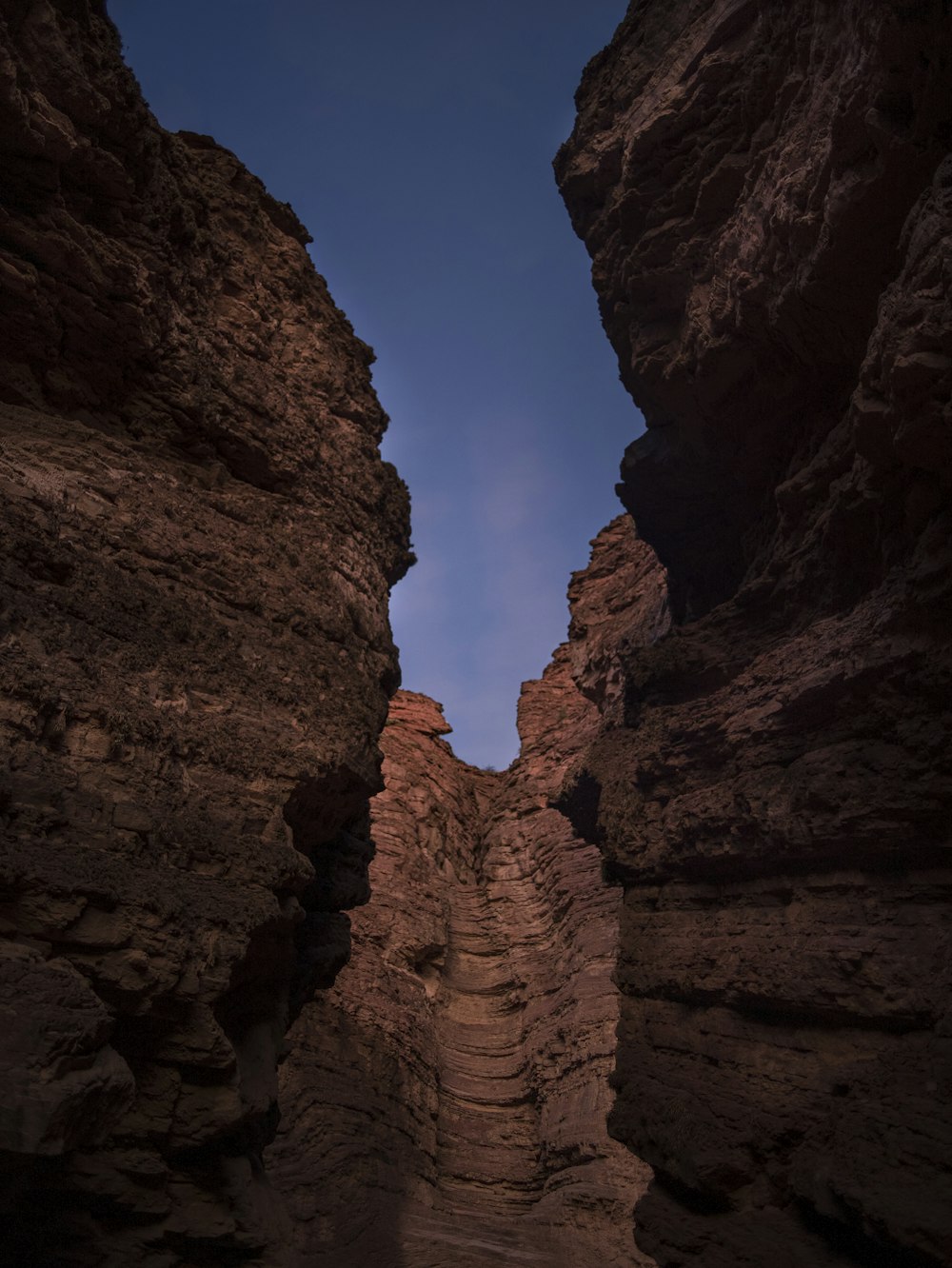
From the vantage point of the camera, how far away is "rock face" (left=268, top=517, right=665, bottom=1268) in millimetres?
14695

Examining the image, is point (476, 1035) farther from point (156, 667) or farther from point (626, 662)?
point (156, 667)

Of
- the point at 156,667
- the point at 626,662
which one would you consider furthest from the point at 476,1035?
the point at 156,667

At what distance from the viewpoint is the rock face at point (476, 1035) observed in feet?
48.2

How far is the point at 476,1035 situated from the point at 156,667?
18.7 m

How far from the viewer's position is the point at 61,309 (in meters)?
8.18

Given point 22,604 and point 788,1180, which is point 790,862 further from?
point 22,604

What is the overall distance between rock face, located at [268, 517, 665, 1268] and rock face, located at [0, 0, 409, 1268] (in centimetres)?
715

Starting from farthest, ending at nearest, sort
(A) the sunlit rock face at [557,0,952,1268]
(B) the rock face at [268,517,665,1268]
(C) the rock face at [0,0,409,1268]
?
(B) the rock face at [268,517,665,1268] → (A) the sunlit rock face at [557,0,952,1268] → (C) the rock face at [0,0,409,1268]

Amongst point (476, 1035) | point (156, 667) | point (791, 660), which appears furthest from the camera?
point (476, 1035)

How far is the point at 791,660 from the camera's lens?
10.1 meters

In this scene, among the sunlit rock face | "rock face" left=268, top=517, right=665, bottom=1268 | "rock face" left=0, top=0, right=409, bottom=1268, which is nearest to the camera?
"rock face" left=0, top=0, right=409, bottom=1268

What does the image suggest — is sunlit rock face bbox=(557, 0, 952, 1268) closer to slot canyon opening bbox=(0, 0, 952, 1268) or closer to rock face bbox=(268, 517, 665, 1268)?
slot canyon opening bbox=(0, 0, 952, 1268)

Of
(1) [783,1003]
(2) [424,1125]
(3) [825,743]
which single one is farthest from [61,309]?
(2) [424,1125]

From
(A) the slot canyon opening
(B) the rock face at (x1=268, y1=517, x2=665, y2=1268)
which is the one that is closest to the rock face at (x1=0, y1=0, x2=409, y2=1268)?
(A) the slot canyon opening
